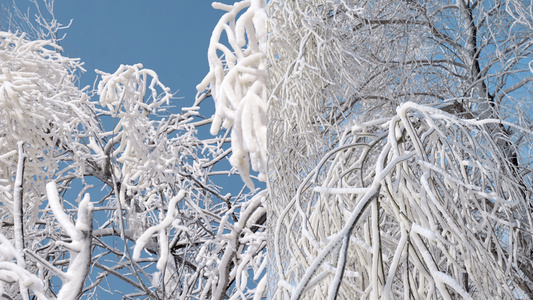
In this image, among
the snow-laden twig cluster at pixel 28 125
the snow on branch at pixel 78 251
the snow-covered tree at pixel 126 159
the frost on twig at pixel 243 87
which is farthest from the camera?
the snow-laden twig cluster at pixel 28 125

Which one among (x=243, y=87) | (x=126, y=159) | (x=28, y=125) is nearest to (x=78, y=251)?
(x=243, y=87)

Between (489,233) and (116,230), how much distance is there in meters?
2.82

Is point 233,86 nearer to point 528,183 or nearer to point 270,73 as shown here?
point 270,73

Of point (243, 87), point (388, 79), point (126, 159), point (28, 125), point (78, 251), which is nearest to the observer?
point (78, 251)

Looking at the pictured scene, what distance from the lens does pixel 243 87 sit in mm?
2318

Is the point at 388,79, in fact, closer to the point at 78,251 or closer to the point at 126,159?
the point at 126,159

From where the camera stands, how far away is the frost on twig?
7.05ft

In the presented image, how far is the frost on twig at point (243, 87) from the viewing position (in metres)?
2.15

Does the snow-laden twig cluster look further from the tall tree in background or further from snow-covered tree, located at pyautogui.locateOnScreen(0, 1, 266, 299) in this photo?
the tall tree in background

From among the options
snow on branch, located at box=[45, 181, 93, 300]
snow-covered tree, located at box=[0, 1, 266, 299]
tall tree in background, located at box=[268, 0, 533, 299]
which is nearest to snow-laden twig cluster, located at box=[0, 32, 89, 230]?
snow-covered tree, located at box=[0, 1, 266, 299]

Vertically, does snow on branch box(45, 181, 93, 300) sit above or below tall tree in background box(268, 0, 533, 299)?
below

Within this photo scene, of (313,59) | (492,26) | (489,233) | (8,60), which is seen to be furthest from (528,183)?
(8,60)

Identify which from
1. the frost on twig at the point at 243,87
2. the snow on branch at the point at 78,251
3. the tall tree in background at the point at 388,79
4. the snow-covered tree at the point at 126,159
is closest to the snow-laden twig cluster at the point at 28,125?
the snow-covered tree at the point at 126,159

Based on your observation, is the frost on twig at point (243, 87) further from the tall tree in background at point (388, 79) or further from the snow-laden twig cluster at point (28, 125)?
the snow-laden twig cluster at point (28, 125)
